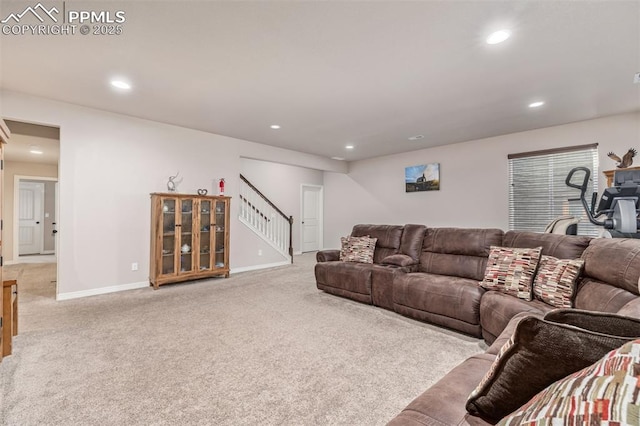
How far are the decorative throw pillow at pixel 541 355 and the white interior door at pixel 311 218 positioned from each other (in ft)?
25.2

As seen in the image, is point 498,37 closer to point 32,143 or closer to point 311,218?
point 311,218

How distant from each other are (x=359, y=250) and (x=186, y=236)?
2.83 meters

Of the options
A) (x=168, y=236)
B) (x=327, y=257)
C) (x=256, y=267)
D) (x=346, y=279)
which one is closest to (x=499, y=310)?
(x=346, y=279)

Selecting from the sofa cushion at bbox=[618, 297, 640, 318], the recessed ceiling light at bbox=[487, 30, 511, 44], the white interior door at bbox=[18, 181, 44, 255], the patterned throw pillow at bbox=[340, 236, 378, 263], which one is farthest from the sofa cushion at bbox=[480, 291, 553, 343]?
the white interior door at bbox=[18, 181, 44, 255]

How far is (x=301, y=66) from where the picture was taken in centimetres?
279

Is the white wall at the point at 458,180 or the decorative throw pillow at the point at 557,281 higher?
the white wall at the point at 458,180

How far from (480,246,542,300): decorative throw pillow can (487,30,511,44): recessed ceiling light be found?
6.04ft

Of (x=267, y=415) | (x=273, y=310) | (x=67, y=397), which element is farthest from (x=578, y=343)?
(x=273, y=310)

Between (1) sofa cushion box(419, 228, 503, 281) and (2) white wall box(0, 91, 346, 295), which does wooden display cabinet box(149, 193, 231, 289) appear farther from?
(1) sofa cushion box(419, 228, 503, 281)

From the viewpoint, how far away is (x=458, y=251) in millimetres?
3402

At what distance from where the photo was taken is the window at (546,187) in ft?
14.6

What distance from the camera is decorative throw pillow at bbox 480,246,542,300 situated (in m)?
2.51

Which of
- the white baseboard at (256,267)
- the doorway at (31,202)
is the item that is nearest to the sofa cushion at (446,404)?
the white baseboard at (256,267)

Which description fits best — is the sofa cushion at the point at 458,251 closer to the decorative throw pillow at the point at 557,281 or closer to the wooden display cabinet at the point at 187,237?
the decorative throw pillow at the point at 557,281
